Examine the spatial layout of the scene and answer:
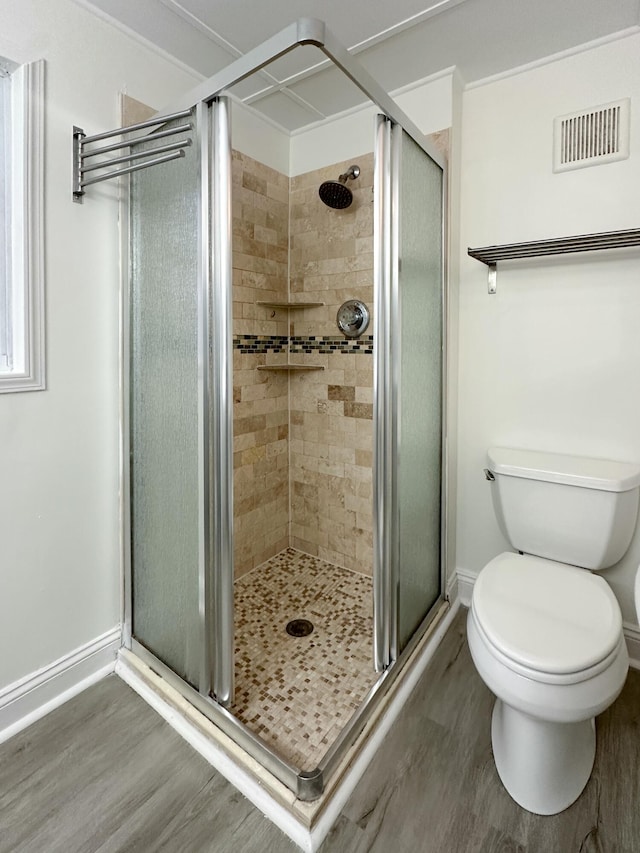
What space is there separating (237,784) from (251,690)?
346 mm

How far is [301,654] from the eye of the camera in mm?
1841

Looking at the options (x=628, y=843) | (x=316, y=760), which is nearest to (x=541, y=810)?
(x=628, y=843)

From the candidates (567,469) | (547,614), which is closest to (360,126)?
(567,469)

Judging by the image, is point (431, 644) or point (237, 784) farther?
point (431, 644)

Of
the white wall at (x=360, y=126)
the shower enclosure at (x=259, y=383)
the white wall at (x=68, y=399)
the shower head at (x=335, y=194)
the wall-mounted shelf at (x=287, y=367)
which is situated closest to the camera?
the shower enclosure at (x=259, y=383)

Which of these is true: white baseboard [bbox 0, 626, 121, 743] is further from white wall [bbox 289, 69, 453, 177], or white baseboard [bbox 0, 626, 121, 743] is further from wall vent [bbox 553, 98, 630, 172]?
wall vent [bbox 553, 98, 630, 172]

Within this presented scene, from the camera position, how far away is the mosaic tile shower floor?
1.48 m

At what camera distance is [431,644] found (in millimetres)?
1877

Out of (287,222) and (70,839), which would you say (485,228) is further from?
(70,839)

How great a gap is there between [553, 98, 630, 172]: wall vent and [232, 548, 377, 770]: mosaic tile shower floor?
204 cm

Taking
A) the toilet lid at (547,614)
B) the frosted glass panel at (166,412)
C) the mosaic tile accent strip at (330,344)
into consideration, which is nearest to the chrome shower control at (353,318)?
the mosaic tile accent strip at (330,344)

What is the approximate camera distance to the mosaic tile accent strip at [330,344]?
91.8 inches

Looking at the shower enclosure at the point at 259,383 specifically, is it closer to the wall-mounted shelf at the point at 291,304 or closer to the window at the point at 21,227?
the wall-mounted shelf at the point at 291,304

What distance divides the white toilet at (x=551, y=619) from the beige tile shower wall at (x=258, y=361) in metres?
1.19
